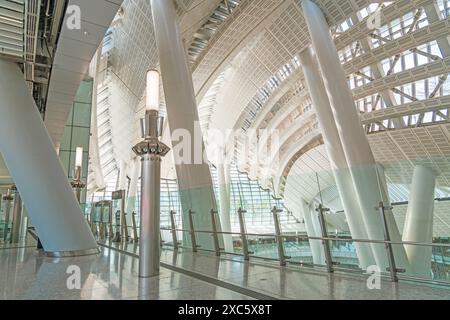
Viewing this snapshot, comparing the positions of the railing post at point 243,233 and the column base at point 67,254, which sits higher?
the railing post at point 243,233

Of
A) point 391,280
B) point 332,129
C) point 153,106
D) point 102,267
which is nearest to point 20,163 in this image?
point 102,267

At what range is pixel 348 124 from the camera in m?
10.7

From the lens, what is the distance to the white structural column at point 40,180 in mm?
6277

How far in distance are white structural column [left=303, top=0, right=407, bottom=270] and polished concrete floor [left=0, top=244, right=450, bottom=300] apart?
147 centimetres

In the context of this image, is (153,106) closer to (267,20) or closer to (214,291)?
(214,291)

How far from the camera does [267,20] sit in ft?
56.9

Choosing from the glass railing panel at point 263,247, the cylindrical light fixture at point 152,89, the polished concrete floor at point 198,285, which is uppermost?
the cylindrical light fixture at point 152,89

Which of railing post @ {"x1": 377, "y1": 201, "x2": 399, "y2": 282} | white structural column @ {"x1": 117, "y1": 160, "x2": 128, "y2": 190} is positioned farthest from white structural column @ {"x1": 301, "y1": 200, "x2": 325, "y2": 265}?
white structural column @ {"x1": 117, "y1": 160, "x2": 128, "y2": 190}

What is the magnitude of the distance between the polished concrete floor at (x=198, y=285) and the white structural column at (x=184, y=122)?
2.38 m

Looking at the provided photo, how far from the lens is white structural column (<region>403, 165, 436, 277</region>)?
13.4 ft

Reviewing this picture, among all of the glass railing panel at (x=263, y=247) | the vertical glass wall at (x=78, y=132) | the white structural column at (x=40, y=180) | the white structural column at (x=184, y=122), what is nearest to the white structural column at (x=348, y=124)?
the glass railing panel at (x=263, y=247)

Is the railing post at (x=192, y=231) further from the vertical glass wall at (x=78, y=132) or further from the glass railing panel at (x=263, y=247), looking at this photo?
the vertical glass wall at (x=78, y=132)

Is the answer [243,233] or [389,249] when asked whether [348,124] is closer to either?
[243,233]

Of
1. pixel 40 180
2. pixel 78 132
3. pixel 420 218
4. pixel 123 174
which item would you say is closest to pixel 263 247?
pixel 420 218
